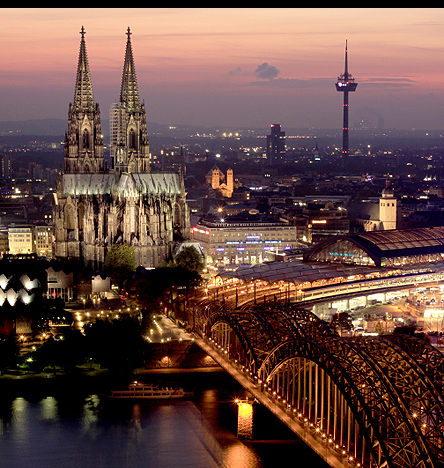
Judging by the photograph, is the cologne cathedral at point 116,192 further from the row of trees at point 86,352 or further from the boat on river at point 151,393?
the boat on river at point 151,393

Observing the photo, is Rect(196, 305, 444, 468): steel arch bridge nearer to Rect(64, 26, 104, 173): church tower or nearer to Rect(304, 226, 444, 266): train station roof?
Rect(304, 226, 444, 266): train station roof

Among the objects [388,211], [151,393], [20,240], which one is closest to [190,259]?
[151,393]

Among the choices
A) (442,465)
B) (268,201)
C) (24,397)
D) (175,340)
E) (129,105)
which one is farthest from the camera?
(268,201)

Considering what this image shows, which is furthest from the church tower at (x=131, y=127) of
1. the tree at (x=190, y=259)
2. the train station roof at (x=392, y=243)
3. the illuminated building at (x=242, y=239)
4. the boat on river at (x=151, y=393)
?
the boat on river at (x=151, y=393)

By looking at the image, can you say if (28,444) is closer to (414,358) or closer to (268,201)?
(414,358)

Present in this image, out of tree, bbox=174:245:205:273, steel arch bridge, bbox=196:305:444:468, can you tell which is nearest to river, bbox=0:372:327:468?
steel arch bridge, bbox=196:305:444:468

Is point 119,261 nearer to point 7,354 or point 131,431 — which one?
point 7,354

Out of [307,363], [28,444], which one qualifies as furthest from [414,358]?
[28,444]
